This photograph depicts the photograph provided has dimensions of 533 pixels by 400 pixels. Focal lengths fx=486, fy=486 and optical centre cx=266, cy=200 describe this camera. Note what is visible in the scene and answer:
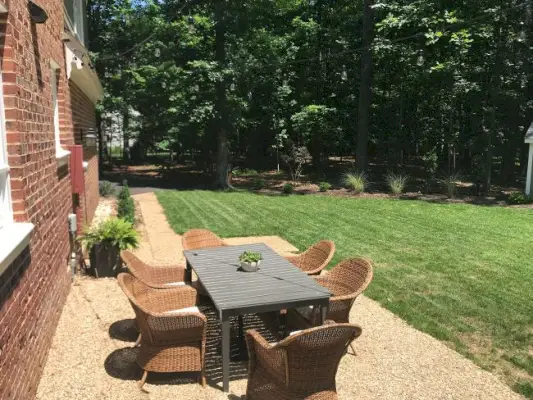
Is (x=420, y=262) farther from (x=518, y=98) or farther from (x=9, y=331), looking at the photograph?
(x=518, y=98)

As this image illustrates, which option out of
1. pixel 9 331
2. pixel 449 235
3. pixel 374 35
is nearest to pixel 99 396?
pixel 9 331

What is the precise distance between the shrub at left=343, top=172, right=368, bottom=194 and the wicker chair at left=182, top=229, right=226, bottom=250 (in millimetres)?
12196

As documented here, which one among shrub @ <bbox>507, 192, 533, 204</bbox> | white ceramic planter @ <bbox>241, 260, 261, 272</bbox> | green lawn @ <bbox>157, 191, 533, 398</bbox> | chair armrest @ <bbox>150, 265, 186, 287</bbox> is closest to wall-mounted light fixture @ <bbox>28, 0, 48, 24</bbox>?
chair armrest @ <bbox>150, 265, 186, 287</bbox>

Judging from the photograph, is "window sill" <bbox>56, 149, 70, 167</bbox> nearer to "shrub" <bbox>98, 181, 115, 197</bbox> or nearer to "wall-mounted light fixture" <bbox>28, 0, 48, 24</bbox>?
"wall-mounted light fixture" <bbox>28, 0, 48, 24</bbox>

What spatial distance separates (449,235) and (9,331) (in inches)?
369

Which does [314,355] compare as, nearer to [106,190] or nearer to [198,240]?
[198,240]

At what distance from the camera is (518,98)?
814 inches

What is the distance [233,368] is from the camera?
4.47 m

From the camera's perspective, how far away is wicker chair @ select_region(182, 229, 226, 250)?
247 inches

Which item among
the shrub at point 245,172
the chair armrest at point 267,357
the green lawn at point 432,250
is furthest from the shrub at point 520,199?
the chair armrest at point 267,357

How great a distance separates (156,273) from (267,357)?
239 centimetres

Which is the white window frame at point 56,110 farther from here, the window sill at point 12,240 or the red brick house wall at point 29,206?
A: the window sill at point 12,240

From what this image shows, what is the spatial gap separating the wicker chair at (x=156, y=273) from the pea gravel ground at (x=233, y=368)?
516mm

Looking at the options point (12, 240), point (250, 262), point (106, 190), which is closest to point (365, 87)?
point (106, 190)
